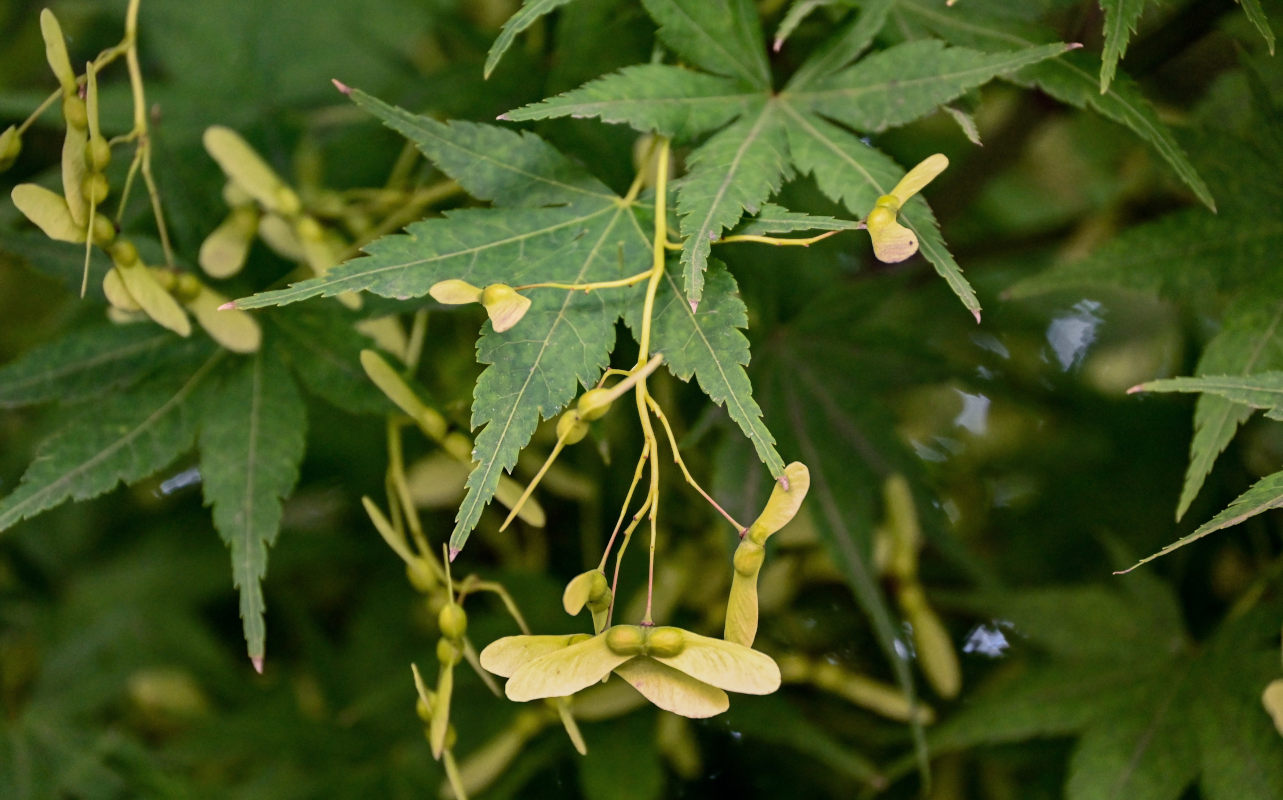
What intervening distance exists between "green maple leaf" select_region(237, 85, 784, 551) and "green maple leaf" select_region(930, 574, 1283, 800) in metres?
0.41

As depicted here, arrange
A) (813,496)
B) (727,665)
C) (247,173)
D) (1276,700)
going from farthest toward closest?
(813,496) < (247,173) < (1276,700) < (727,665)

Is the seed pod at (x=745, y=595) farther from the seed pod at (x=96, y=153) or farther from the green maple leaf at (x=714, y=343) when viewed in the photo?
the seed pod at (x=96, y=153)

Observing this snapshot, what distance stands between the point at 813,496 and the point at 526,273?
34 cm

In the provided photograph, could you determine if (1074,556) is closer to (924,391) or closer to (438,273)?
(924,391)

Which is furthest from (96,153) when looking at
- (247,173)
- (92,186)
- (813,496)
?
(813,496)

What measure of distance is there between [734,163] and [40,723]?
2.65 ft

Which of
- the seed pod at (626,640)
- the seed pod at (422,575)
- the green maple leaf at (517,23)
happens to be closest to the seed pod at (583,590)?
the seed pod at (626,640)

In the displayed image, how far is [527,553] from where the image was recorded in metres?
0.96

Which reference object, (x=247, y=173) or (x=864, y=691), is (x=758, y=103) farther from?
(x=864, y=691)

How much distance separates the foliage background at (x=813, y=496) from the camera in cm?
67

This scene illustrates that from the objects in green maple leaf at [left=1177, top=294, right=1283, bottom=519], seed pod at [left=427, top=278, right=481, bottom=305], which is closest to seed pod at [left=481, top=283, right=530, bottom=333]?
seed pod at [left=427, top=278, right=481, bottom=305]

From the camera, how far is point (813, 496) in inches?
29.2

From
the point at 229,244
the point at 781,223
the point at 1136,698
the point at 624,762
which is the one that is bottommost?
the point at 624,762

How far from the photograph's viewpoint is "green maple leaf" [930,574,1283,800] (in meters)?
0.63
